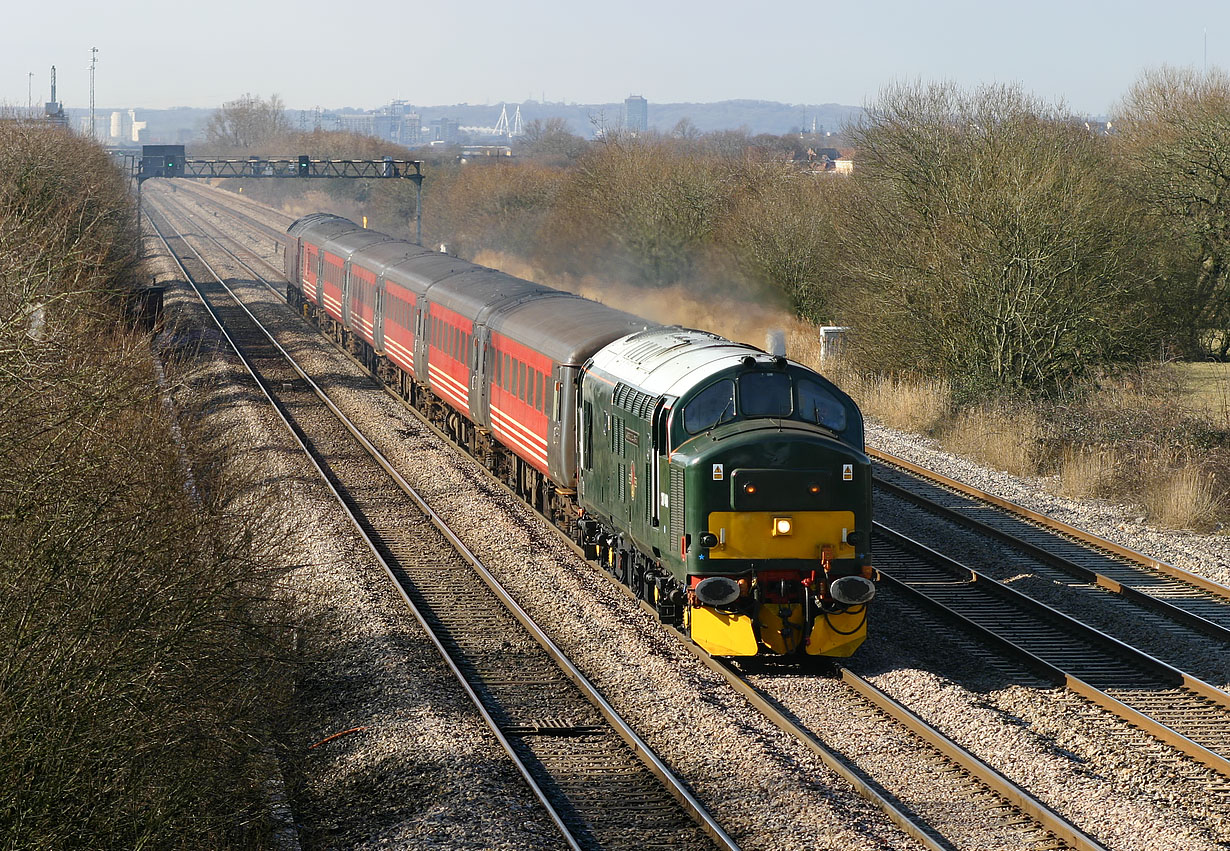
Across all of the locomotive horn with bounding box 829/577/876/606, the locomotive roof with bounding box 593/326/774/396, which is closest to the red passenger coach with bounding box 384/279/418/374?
the locomotive roof with bounding box 593/326/774/396

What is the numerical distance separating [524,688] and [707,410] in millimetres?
3272

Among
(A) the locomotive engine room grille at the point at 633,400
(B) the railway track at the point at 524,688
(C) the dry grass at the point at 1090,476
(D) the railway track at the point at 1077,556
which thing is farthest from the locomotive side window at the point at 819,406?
(C) the dry grass at the point at 1090,476

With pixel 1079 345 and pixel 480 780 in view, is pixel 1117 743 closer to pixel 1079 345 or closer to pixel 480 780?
pixel 480 780

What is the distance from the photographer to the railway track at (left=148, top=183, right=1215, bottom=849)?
9617mm

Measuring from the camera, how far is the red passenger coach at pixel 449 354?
2344 centimetres

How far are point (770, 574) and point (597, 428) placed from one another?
374cm

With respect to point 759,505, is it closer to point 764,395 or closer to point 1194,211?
point 764,395

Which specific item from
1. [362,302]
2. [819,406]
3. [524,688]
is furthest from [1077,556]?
[362,302]

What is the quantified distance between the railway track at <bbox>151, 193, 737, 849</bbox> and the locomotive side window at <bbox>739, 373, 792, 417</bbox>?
124 inches

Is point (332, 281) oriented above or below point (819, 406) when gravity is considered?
above

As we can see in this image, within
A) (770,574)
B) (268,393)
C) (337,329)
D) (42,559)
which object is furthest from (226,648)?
(337,329)

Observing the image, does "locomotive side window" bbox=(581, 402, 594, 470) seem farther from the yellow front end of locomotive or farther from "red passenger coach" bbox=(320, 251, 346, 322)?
"red passenger coach" bbox=(320, 251, 346, 322)

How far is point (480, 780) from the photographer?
35.0 feet

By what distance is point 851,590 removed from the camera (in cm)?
1266
